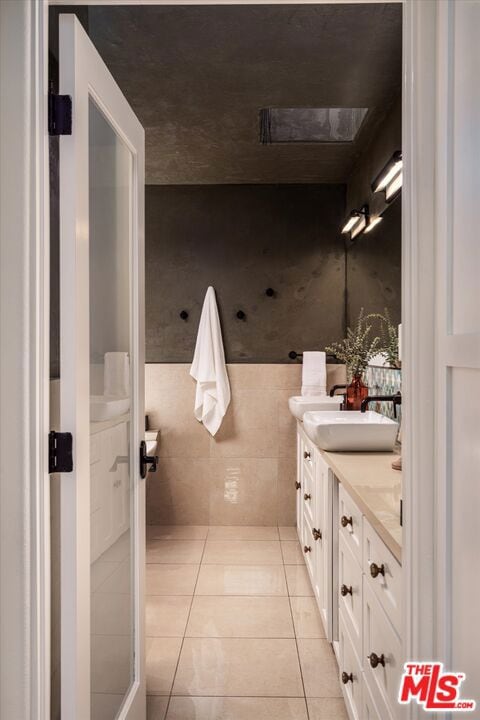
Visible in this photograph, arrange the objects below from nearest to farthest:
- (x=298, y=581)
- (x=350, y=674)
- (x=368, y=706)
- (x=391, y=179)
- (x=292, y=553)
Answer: (x=368, y=706) < (x=350, y=674) < (x=391, y=179) < (x=298, y=581) < (x=292, y=553)

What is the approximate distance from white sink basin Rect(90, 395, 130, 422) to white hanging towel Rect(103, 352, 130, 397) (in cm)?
2

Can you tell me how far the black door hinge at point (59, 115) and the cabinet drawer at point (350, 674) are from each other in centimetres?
174

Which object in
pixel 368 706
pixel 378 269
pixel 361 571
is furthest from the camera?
pixel 378 269

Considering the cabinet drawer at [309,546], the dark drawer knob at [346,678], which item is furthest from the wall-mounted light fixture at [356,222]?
the dark drawer knob at [346,678]

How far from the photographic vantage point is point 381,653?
5.00 feet

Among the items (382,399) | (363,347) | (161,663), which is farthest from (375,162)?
(161,663)

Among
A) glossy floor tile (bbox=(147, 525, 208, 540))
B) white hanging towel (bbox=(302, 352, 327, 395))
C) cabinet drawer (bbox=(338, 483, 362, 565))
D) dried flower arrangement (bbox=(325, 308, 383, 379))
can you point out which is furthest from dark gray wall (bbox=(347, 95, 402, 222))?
glossy floor tile (bbox=(147, 525, 208, 540))

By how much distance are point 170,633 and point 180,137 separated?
2.82m

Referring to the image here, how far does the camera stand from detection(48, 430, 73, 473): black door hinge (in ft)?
4.14

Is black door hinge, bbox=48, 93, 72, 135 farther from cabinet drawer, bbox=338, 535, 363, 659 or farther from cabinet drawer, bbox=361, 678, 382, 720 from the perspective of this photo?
cabinet drawer, bbox=361, 678, 382, 720

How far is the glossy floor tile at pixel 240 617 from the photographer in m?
2.71

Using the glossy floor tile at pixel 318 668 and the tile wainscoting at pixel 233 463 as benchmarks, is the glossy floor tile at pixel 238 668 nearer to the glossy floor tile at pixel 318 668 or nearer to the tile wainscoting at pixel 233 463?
the glossy floor tile at pixel 318 668

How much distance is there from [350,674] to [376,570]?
661mm

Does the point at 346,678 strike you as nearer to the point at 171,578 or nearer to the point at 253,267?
the point at 171,578
